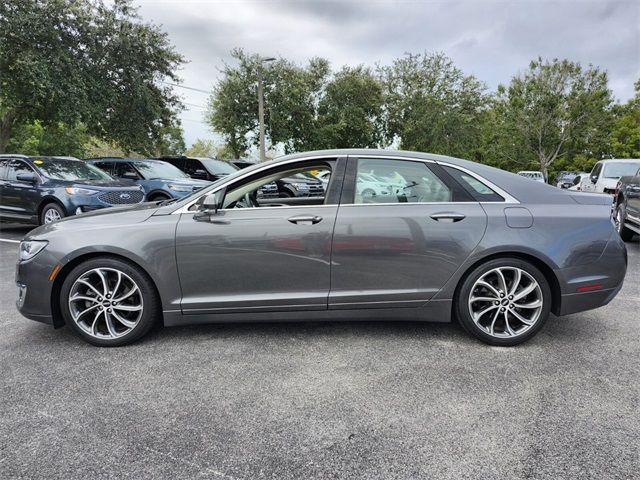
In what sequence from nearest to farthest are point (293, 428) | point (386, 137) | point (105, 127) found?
point (293, 428)
point (105, 127)
point (386, 137)

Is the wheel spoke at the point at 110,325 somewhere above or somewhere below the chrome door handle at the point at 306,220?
below

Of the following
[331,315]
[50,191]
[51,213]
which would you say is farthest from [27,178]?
[331,315]

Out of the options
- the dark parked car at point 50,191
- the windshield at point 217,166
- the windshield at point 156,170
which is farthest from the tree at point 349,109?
the dark parked car at point 50,191

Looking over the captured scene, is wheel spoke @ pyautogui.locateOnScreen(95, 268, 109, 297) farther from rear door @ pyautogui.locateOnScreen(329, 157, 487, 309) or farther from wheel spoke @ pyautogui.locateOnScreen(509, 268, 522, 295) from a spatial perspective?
wheel spoke @ pyautogui.locateOnScreen(509, 268, 522, 295)

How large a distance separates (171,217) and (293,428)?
186 centimetres

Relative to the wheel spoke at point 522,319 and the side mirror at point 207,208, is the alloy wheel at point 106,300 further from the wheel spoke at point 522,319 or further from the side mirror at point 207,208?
the wheel spoke at point 522,319

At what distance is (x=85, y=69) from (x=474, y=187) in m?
17.1

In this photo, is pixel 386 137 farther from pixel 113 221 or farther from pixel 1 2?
pixel 113 221

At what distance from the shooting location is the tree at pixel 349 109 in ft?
88.6

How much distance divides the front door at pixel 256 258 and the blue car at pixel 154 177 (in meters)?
7.35

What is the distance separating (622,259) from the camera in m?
3.37

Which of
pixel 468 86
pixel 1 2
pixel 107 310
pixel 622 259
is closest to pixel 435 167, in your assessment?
pixel 622 259

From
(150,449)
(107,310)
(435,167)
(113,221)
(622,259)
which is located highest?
(435,167)

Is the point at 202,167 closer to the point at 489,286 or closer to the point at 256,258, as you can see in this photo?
the point at 256,258
